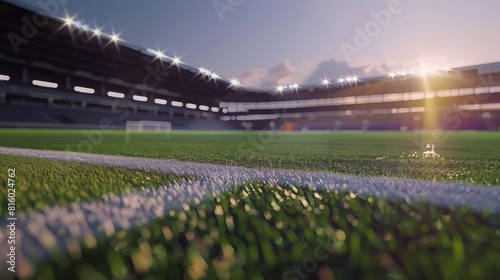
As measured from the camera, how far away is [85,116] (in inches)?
1130

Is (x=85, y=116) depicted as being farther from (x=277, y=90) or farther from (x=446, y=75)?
(x=446, y=75)

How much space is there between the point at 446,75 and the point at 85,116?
36.9 m

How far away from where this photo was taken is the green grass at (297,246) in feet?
3.17

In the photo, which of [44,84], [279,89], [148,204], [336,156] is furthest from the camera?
[279,89]

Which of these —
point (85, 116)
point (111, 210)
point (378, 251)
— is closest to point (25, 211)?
point (111, 210)

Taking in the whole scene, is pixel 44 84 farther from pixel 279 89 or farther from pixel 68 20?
pixel 279 89

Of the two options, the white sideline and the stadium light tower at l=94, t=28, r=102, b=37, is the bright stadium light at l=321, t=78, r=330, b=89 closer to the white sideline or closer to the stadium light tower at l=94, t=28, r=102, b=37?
the stadium light tower at l=94, t=28, r=102, b=37

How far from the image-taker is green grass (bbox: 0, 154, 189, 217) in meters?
1.81

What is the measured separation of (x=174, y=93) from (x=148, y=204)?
39067mm

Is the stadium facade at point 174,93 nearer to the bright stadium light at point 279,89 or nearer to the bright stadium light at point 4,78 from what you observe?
the bright stadium light at point 4,78

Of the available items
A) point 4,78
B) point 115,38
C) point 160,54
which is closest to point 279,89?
point 160,54

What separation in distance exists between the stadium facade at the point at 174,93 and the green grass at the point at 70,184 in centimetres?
1804

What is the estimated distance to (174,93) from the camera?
39.1 meters

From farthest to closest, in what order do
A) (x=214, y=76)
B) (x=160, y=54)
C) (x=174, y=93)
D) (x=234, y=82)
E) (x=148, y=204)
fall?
(x=174, y=93) → (x=234, y=82) → (x=214, y=76) → (x=160, y=54) → (x=148, y=204)
